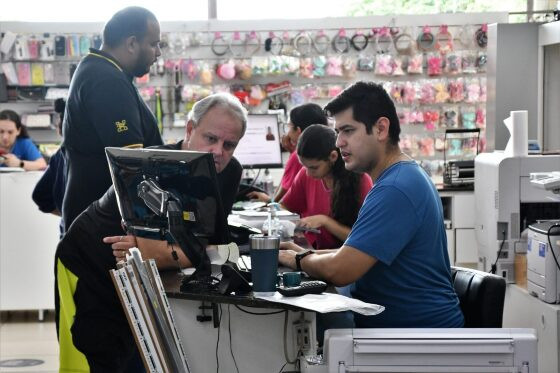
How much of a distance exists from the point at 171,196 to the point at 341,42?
601 centimetres

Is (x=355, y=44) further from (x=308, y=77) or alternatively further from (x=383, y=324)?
(x=383, y=324)

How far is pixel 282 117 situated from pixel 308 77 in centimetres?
67

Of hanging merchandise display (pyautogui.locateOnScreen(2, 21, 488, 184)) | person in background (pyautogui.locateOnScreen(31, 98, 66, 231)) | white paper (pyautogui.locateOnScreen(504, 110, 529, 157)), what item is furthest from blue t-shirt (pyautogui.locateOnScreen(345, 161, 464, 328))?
hanging merchandise display (pyautogui.locateOnScreen(2, 21, 488, 184))

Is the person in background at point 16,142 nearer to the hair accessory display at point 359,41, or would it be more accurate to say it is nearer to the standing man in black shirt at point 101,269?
the hair accessory display at point 359,41

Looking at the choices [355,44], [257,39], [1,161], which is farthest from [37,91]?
[355,44]

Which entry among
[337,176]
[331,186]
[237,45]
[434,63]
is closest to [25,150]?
[237,45]

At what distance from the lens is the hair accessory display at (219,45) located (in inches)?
321

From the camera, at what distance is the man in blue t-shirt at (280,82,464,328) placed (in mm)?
2477

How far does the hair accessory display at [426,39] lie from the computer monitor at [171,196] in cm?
610

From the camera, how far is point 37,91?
8094 millimetres

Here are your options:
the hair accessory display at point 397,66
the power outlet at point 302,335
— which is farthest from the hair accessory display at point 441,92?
the power outlet at point 302,335

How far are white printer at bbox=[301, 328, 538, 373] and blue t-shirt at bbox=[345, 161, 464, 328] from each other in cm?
37

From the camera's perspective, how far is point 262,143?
6.12m

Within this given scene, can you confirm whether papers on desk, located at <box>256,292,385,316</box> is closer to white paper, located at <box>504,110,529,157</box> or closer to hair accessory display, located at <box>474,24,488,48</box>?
white paper, located at <box>504,110,529,157</box>
